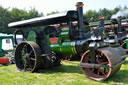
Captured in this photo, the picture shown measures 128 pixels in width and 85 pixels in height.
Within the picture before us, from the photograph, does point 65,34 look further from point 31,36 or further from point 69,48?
→ point 31,36

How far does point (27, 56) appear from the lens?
4742 millimetres

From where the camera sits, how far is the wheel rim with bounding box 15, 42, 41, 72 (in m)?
4.46

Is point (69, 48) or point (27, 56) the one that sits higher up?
point (69, 48)

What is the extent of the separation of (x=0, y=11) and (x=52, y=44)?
1089 inches

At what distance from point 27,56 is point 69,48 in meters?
1.41

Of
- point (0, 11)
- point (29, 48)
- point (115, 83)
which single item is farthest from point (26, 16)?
point (115, 83)

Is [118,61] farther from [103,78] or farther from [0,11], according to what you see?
→ [0,11]

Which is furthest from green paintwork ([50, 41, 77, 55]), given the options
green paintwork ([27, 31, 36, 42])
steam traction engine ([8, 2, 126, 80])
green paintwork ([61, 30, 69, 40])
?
green paintwork ([27, 31, 36, 42])

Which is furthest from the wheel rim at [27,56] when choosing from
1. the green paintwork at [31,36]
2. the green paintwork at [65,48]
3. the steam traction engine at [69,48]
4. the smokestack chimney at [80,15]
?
the smokestack chimney at [80,15]

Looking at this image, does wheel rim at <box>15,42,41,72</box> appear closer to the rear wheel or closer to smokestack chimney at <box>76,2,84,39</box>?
smokestack chimney at <box>76,2,84,39</box>

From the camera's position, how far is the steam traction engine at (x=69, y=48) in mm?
3574

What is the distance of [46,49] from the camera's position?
476 cm

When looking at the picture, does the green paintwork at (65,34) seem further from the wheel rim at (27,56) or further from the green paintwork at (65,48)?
the wheel rim at (27,56)

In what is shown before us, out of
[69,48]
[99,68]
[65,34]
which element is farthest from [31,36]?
[99,68]
